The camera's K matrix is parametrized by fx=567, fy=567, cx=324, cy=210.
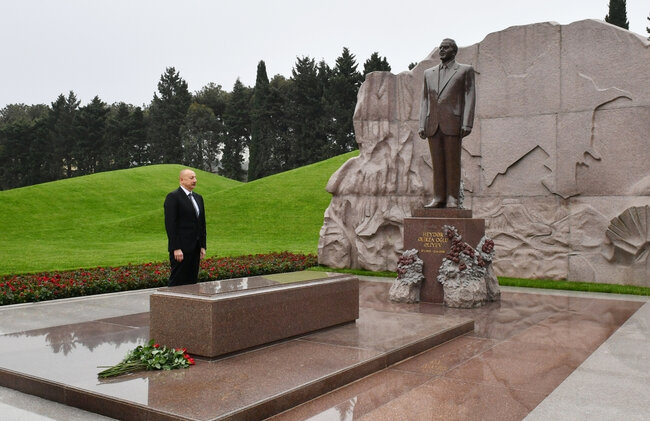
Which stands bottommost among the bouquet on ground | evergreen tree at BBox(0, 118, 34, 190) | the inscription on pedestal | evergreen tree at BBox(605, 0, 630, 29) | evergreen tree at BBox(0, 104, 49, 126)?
the bouquet on ground

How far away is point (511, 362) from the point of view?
5.04 metres

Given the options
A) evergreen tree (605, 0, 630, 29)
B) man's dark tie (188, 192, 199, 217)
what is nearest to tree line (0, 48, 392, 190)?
evergreen tree (605, 0, 630, 29)

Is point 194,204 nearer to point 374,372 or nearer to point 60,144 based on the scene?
point 374,372

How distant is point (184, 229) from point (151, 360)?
216 centimetres

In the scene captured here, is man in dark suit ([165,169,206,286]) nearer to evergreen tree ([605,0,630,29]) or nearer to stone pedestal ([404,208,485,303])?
stone pedestal ([404,208,485,303])

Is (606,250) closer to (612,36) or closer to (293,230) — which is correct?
(612,36)

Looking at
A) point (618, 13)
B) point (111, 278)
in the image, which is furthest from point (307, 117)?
point (111, 278)

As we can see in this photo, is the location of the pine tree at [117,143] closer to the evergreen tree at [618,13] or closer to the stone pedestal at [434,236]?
the evergreen tree at [618,13]

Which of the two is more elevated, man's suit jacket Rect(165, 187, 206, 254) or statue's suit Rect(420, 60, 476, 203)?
statue's suit Rect(420, 60, 476, 203)

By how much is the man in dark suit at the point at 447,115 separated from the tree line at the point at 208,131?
31733 mm

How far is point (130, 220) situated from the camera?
79.0 feet

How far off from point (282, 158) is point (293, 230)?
2283 centimetres

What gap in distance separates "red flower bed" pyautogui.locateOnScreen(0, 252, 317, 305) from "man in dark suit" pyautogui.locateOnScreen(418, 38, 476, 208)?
4.64m

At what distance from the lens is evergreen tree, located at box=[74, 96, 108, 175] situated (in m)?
49.0
